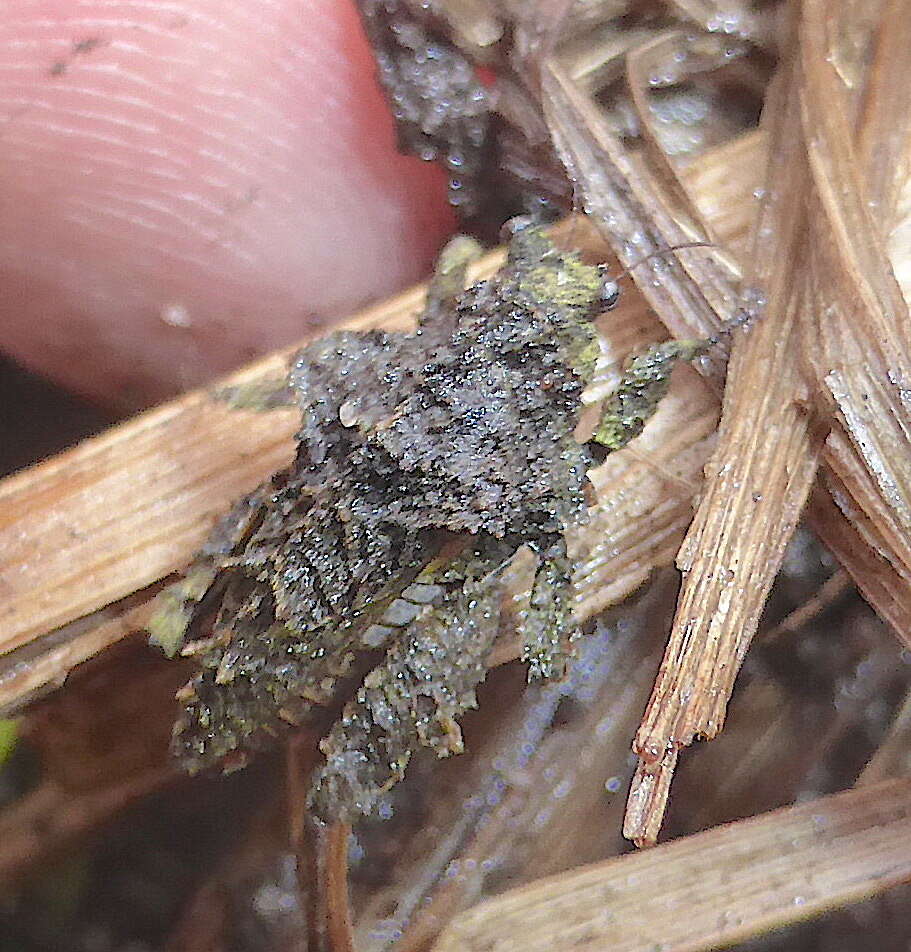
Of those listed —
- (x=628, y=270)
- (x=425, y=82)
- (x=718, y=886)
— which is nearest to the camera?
(x=718, y=886)

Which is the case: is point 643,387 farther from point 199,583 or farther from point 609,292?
point 199,583

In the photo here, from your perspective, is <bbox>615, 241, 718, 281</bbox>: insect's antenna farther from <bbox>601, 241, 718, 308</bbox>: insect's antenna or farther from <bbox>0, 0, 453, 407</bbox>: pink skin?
A: <bbox>0, 0, 453, 407</bbox>: pink skin

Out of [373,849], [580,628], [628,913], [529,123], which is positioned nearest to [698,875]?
[628,913]

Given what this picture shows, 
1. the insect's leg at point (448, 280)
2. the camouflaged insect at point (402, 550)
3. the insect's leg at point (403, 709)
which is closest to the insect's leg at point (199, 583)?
the camouflaged insect at point (402, 550)

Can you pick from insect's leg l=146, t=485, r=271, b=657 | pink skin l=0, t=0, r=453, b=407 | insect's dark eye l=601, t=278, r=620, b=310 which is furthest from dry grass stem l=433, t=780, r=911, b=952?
pink skin l=0, t=0, r=453, b=407

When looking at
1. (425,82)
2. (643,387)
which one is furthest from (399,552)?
(425,82)

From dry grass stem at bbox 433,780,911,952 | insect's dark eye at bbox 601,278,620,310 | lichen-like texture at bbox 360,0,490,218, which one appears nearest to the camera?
dry grass stem at bbox 433,780,911,952

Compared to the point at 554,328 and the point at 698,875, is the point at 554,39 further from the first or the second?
the point at 698,875
